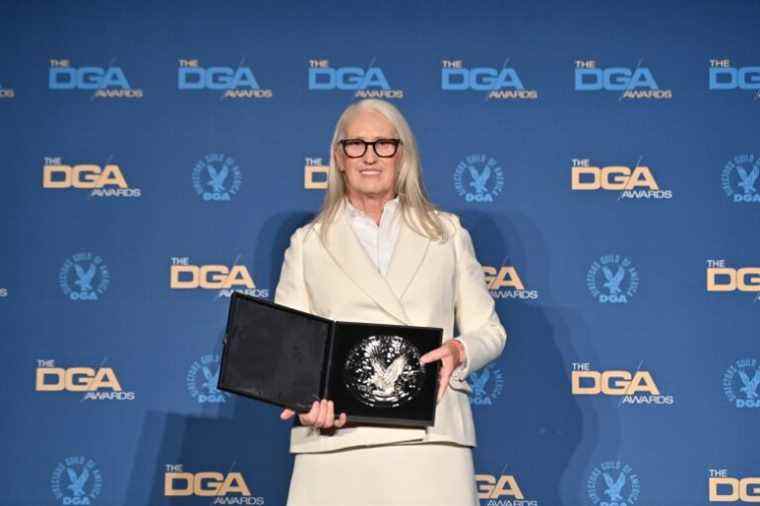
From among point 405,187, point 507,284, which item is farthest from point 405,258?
point 507,284

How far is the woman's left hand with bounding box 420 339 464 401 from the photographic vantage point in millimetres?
2855

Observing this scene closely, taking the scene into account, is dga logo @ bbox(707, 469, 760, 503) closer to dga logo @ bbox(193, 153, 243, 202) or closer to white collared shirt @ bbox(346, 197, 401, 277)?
white collared shirt @ bbox(346, 197, 401, 277)

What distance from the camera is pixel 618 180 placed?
4.41 metres

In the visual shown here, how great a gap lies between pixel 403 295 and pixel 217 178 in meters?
1.62

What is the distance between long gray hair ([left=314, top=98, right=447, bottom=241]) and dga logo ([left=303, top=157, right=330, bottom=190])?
115 cm

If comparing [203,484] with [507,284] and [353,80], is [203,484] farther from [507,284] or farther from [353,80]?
[353,80]

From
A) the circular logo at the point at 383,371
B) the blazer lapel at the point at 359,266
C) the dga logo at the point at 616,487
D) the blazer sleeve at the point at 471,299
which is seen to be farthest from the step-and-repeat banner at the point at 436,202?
the circular logo at the point at 383,371

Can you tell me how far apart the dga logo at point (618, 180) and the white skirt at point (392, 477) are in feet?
5.67

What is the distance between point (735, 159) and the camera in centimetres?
438

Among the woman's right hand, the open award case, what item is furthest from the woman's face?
the woman's right hand

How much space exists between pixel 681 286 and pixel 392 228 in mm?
1644

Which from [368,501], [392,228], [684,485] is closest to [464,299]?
[392,228]

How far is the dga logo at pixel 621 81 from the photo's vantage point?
4.44m

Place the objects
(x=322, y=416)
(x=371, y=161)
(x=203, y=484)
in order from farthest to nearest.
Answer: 1. (x=203, y=484)
2. (x=371, y=161)
3. (x=322, y=416)
